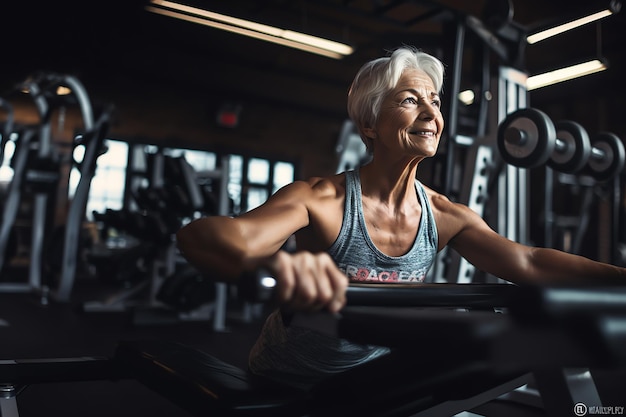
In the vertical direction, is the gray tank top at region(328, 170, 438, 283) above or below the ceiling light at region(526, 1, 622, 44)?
below

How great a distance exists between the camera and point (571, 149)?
2.39 meters

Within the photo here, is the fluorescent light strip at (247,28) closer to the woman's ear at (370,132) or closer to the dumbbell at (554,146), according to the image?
the dumbbell at (554,146)

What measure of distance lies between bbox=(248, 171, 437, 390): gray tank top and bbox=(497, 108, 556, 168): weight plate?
1.17 metres

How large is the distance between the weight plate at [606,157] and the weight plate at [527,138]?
592 millimetres

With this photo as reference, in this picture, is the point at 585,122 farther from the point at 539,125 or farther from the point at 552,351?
the point at 552,351

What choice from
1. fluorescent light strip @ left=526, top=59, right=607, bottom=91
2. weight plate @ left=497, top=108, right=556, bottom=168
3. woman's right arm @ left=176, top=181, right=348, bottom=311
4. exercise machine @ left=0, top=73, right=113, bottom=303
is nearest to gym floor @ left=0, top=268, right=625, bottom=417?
exercise machine @ left=0, top=73, right=113, bottom=303

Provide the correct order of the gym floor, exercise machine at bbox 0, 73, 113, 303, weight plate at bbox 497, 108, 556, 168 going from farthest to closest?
exercise machine at bbox 0, 73, 113, 303 → weight plate at bbox 497, 108, 556, 168 → the gym floor

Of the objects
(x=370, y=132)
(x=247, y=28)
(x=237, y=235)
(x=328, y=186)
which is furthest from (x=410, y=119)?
(x=247, y=28)

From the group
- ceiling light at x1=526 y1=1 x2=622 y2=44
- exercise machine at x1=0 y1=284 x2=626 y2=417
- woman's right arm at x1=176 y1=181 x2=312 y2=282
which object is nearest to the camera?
exercise machine at x1=0 y1=284 x2=626 y2=417

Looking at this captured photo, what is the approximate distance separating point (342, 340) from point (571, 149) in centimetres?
178

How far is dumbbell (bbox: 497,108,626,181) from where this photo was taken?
2162mm

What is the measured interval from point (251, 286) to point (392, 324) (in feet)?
0.53

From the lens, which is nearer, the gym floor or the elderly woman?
the elderly woman

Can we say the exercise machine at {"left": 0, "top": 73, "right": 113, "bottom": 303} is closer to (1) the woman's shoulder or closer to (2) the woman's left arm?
(1) the woman's shoulder
